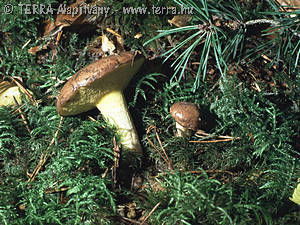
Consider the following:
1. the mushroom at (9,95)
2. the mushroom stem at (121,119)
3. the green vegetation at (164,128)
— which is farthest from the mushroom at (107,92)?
the mushroom at (9,95)

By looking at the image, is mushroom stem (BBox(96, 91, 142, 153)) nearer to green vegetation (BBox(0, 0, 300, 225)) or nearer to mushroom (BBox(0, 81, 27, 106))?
green vegetation (BBox(0, 0, 300, 225))

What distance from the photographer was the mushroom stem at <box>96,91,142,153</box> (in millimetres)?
2217

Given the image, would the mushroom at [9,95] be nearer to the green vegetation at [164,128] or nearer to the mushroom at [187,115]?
the green vegetation at [164,128]

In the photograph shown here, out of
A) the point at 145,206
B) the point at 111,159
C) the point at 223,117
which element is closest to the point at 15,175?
the point at 111,159

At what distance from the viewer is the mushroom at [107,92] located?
1879 millimetres

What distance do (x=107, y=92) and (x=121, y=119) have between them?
25 centimetres

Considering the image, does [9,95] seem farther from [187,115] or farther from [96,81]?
[187,115]

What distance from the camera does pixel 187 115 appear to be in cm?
210

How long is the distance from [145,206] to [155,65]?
112 cm

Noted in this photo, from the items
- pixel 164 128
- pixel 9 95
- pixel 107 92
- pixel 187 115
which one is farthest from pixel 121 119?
pixel 9 95

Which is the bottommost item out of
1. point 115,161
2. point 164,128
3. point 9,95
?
point 115,161

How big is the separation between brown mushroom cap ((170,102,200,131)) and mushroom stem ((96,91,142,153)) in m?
0.38

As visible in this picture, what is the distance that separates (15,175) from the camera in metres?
2.26

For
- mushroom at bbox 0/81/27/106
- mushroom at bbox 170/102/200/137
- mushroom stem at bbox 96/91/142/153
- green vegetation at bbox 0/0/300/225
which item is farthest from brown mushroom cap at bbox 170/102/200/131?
mushroom at bbox 0/81/27/106
